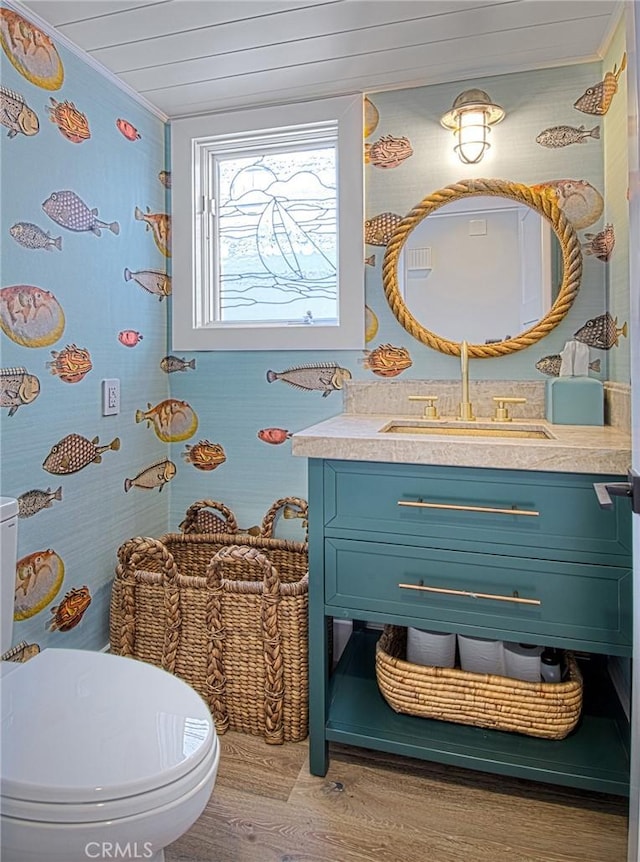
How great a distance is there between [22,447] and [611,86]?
2.17 m

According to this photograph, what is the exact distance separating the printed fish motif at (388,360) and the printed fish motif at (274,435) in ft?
1.42

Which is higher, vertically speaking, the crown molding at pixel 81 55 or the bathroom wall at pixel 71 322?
the crown molding at pixel 81 55

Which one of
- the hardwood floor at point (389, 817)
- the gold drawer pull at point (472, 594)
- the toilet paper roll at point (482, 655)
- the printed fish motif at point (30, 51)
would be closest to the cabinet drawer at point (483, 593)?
the gold drawer pull at point (472, 594)

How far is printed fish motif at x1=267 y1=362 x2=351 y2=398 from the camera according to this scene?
7.20 ft

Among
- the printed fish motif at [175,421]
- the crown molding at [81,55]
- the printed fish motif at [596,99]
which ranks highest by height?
the crown molding at [81,55]

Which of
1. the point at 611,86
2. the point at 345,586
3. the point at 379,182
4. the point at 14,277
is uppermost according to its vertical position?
the point at 611,86

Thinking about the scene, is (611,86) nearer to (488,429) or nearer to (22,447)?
(488,429)

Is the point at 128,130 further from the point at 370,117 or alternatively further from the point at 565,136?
the point at 565,136

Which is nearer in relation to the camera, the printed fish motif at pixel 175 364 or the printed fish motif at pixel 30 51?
the printed fish motif at pixel 30 51

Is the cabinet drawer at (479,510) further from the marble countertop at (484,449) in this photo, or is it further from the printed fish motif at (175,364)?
the printed fish motif at (175,364)

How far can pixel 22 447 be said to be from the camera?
1679 millimetres

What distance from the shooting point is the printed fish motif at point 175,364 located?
239 centimetres

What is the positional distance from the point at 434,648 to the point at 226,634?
66 centimetres

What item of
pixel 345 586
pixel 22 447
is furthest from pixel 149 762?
pixel 22 447
